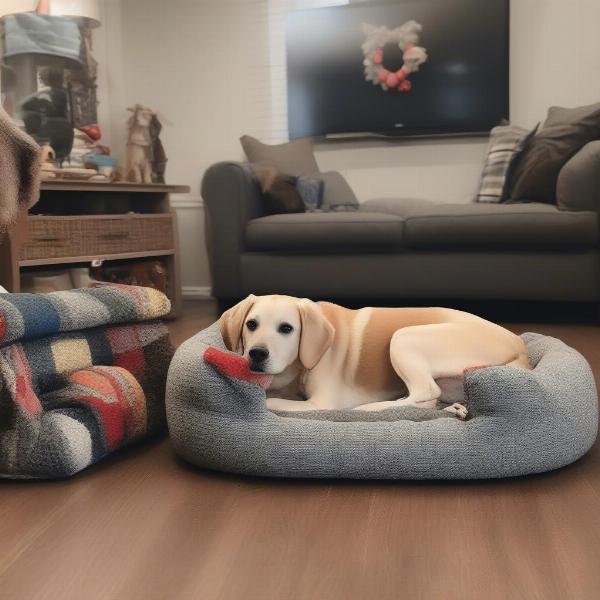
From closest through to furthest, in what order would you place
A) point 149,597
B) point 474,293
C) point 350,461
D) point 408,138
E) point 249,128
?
point 149,597 < point 350,461 < point 474,293 < point 408,138 < point 249,128

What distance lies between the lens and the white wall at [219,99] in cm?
425

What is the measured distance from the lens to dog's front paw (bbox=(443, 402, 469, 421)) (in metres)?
1.42

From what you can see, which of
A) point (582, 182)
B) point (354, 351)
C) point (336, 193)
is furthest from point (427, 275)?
point (354, 351)

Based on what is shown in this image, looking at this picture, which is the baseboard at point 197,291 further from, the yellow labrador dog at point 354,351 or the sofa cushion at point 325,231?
the yellow labrador dog at point 354,351

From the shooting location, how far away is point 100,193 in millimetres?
3396

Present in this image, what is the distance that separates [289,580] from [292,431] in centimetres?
37

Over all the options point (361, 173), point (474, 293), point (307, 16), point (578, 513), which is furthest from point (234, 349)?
point (307, 16)

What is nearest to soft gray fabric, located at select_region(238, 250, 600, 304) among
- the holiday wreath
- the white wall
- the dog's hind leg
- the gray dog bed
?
the white wall

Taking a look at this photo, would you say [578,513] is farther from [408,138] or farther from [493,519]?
[408,138]

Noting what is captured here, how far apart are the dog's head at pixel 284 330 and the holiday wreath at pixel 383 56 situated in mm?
2945

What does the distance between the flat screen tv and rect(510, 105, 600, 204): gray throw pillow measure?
2.44 feet

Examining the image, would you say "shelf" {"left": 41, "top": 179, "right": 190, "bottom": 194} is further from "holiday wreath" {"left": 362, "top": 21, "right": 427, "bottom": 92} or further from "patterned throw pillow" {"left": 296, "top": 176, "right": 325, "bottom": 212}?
"holiday wreath" {"left": 362, "top": 21, "right": 427, "bottom": 92}

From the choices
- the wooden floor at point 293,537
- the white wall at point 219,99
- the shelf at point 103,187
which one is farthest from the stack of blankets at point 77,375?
the white wall at point 219,99

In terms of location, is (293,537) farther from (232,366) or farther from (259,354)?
(259,354)
